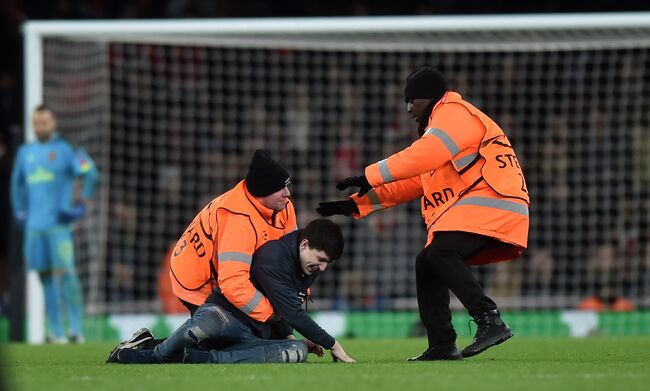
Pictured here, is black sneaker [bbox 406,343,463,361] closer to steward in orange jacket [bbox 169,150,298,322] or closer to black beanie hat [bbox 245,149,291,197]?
steward in orange jacket [bbox 169,150,298,322]

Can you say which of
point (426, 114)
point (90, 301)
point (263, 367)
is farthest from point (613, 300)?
point (263, 367)

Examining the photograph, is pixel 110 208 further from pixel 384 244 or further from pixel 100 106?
pixel 384 244

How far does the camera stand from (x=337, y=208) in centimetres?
809

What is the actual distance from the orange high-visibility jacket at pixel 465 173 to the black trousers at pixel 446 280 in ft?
0.35

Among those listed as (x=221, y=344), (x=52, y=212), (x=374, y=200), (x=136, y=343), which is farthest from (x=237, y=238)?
(x=52, y=212)

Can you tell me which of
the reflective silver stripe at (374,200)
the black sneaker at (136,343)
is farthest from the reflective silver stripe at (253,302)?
the reflective silver stripe at (374,200)

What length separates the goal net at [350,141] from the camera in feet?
48.9

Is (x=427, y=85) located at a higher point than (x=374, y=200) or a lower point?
higher

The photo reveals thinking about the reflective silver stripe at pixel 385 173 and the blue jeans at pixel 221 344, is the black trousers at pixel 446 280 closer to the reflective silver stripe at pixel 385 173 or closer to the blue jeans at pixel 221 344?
the reflective silver stripe at pixel 385 173

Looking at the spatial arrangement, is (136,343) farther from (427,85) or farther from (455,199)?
(427,85)

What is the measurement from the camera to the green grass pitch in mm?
5992

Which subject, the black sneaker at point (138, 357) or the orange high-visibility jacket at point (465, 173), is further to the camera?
the black sneaker at point (138, 357)

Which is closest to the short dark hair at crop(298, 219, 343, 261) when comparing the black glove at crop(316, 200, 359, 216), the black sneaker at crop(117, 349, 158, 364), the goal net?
the black glove at crop(316, 200, 359, 216)

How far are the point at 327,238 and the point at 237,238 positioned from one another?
54 centimetres
